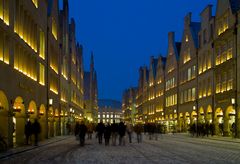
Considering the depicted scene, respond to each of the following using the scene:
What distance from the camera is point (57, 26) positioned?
59969 millimetres

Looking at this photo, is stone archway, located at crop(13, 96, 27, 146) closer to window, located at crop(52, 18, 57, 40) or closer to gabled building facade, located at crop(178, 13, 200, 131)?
window, located at crop(52, 18, 57, 40)

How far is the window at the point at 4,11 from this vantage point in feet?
92.2

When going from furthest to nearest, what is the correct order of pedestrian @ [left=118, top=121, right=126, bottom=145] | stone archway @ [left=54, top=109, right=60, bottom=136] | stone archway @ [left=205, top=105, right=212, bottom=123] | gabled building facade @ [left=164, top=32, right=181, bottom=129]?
gabled building facade @ [left=164, top=32, right=181, bottom=129] → stone archway @ [left=205, top=105, right=212, bottom=123] → stone archway @ [left=54, top=109, right=60, bottom=136] → pedestrian @ [left=118, top=121, right=126, bottom=145]

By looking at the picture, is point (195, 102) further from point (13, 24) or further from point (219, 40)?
point (13, 24)

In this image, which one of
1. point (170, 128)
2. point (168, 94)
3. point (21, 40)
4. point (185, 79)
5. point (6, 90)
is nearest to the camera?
point (6, 90)

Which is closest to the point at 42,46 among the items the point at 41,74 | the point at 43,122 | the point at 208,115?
the point at 41,74

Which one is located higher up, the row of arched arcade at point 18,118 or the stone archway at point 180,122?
the row of arched arcade at point 18,118

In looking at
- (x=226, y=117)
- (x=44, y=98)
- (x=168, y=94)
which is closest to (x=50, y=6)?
(x=44, y=98)

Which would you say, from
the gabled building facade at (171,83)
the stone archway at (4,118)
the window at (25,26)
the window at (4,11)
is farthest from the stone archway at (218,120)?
the window at (4,11)

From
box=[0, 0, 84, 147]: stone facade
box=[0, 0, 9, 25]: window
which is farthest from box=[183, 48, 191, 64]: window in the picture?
box=[0, 0, 9, 25]: window

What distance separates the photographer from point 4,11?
94.7 ft

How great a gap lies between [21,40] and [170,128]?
5601 cm

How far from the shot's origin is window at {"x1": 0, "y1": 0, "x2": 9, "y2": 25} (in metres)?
28.1

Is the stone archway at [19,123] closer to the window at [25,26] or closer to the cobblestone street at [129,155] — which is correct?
the window at [25,26]
